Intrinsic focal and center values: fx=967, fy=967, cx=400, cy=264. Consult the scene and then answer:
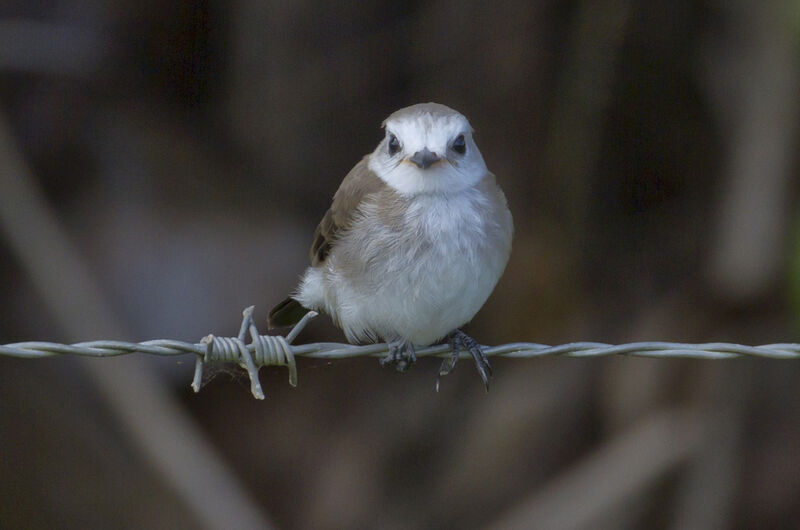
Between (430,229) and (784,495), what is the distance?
335 cm

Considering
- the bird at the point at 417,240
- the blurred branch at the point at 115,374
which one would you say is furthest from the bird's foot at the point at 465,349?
the blurred branch at the point at 115,374

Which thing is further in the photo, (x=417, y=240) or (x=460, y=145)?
(x=460, y=145)

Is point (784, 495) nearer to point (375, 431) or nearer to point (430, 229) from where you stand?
point (375, 431)

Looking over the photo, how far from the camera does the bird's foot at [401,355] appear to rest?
340cm

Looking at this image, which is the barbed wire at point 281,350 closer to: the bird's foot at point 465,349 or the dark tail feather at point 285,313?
the bird's foot at point 465,349

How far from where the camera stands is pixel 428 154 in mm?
3193

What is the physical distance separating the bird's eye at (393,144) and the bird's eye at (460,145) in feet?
0.65

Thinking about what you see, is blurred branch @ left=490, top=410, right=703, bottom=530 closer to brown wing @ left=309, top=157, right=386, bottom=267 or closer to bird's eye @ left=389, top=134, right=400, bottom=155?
brown wing @ left=309, top=157, right=386, bottom=267

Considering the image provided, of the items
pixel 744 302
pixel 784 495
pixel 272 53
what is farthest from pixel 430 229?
pixel 784 495

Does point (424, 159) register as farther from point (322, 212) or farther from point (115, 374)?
point (115, 374)

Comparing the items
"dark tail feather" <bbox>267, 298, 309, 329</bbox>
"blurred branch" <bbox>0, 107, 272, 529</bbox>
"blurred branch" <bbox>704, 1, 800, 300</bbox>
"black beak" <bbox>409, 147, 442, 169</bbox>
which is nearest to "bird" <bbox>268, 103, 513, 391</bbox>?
"black beak" <bbox>409, 147, 442, 169</bbox>

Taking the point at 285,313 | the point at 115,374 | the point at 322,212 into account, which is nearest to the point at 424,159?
the point at 285,313

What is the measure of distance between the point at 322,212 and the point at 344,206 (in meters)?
2.42

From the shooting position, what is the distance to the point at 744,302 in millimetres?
5090
